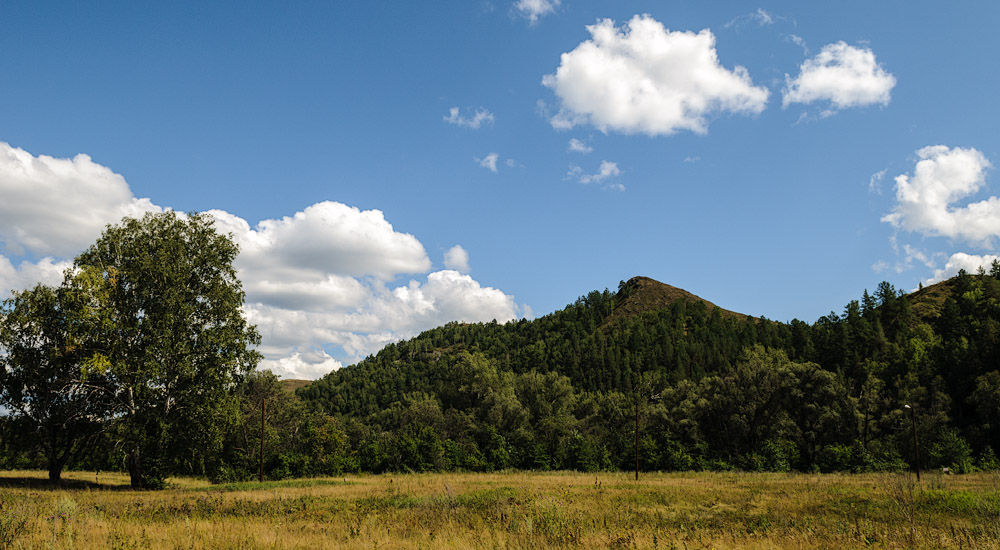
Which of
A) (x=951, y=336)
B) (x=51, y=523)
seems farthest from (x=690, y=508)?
(x=951, y=336)

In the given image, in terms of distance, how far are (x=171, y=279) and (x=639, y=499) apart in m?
29.4

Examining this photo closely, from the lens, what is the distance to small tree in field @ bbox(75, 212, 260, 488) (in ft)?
97.3

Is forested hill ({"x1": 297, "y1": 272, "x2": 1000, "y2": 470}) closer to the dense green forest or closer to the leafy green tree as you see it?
the dense green forest

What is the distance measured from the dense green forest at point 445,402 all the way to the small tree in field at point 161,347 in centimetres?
12

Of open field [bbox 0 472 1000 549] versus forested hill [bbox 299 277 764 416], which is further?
forested hill [bbox 299 277 764 416]

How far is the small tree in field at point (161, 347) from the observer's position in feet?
97.3

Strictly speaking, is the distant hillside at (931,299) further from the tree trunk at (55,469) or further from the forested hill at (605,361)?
the tree trunk at (55,469)

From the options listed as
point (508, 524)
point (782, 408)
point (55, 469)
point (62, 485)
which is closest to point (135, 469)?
point (62, 485)

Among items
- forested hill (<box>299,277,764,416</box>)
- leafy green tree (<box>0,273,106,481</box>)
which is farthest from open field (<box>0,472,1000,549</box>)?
forested hill (<box>299,277,764,416</box>)

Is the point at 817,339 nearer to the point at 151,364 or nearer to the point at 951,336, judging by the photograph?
the point at 951,336

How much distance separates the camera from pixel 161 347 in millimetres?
30156

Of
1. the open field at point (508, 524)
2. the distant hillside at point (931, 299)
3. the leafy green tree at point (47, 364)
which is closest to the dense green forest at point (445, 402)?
the leafy green tree at point (47, 364)

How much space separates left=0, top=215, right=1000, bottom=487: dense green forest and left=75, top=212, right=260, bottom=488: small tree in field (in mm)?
116

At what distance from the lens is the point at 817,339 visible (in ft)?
375
